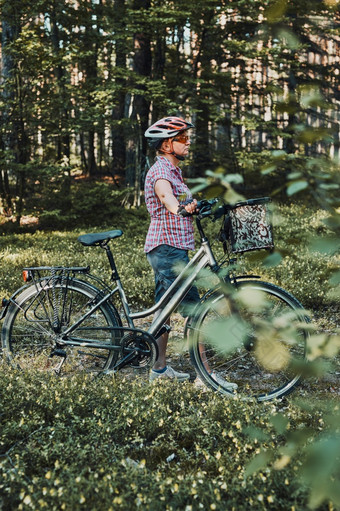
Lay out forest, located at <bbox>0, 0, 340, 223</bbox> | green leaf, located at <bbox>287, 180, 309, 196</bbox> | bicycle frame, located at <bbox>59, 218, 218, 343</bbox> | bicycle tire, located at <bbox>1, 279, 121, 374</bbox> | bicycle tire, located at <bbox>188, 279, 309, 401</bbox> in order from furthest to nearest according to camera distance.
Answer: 1. forest, located at <bbox>0, 0, 340, 223</bbox>
2. bicycle tire, located at <bbox>1, 279, 121, 374</bbox>
3. bicycle frame, located at <bbox>59, 218, 218, 343</bbox>
4. green leaf, located at <bbox>287, 180, 309, 196</bbox>
5. bicycle tire, located at <bbox>188, 279, 309, 401</bbox>

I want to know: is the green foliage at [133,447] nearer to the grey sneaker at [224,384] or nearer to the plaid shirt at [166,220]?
the grey sneaker at [224,384]

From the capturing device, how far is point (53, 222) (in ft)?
44.5

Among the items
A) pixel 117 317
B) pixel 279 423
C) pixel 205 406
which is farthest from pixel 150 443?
pixel 279 423

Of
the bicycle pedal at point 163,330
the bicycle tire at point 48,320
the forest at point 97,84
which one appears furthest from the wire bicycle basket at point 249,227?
the forest at point 97,84

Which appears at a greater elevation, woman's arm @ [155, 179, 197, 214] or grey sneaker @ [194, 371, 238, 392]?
woman's arm @ [155, 179, 197, 214]

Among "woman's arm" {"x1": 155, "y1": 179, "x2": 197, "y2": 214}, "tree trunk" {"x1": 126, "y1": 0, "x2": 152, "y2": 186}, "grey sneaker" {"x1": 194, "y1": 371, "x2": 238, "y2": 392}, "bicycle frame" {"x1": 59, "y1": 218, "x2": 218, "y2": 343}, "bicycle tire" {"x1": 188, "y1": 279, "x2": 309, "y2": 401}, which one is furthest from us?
"tree trunk" {"x1": 126, "y1": 0, "x2": 152, "y2": 186}

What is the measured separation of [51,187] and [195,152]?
208 inches

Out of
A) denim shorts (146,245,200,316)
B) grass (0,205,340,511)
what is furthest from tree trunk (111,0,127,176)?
grass (0,205,340,511)

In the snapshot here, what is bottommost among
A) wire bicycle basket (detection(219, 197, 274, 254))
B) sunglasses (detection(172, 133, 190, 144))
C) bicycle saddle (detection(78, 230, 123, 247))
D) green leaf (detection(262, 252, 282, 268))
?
bicycle saddle (detection(78, 230, 123, 247))

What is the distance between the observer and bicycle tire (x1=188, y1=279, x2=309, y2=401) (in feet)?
4.40

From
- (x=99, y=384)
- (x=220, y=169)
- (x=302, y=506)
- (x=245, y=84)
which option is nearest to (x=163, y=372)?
(x=99, y=384)

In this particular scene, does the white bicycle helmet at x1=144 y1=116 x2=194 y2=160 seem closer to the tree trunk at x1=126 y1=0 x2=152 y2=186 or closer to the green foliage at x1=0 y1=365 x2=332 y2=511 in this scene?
the green foliage at x1=0 y1=365 x2=332 y2=511

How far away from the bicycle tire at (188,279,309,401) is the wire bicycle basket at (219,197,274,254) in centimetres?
36

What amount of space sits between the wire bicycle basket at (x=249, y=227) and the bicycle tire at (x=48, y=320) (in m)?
1.32
